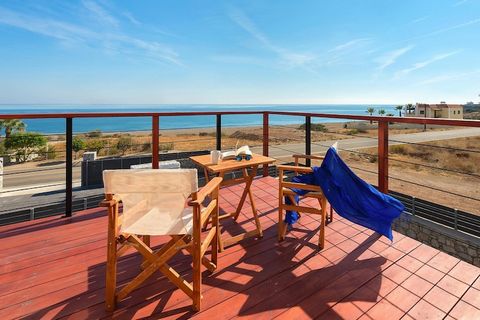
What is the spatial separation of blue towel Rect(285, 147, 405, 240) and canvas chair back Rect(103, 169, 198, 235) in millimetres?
1126

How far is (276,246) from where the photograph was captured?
205 cm

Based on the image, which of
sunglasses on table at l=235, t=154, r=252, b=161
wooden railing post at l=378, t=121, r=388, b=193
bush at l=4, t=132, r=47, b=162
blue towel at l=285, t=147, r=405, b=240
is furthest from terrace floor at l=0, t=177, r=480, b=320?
bush at l=4, t=132, r=47, b=162

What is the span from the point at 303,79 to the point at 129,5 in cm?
3011

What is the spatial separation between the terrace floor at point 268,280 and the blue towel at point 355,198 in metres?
0.29

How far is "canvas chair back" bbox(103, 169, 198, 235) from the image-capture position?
1266 millimetres

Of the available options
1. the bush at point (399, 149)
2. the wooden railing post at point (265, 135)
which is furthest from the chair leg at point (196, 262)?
the bush at point (399, 149)

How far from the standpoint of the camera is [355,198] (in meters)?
1.88

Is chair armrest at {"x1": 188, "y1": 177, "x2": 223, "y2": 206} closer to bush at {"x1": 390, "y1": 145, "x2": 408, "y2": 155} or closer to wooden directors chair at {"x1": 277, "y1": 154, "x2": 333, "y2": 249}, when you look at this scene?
wooden directors chair at {"x1": 277, "y1": 154, "x2": 333, "y2": 249}

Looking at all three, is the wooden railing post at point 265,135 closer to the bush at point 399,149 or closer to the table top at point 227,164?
the table top at point 227,164

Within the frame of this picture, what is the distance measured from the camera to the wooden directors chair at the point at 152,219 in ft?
4.17

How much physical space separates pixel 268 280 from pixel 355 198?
2.97ft

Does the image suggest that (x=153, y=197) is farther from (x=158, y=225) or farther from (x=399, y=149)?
(x=399, y=149)

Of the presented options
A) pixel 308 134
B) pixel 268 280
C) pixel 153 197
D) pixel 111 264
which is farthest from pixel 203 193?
pixel 308 134

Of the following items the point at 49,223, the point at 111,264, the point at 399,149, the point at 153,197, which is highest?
the point at 399,149
